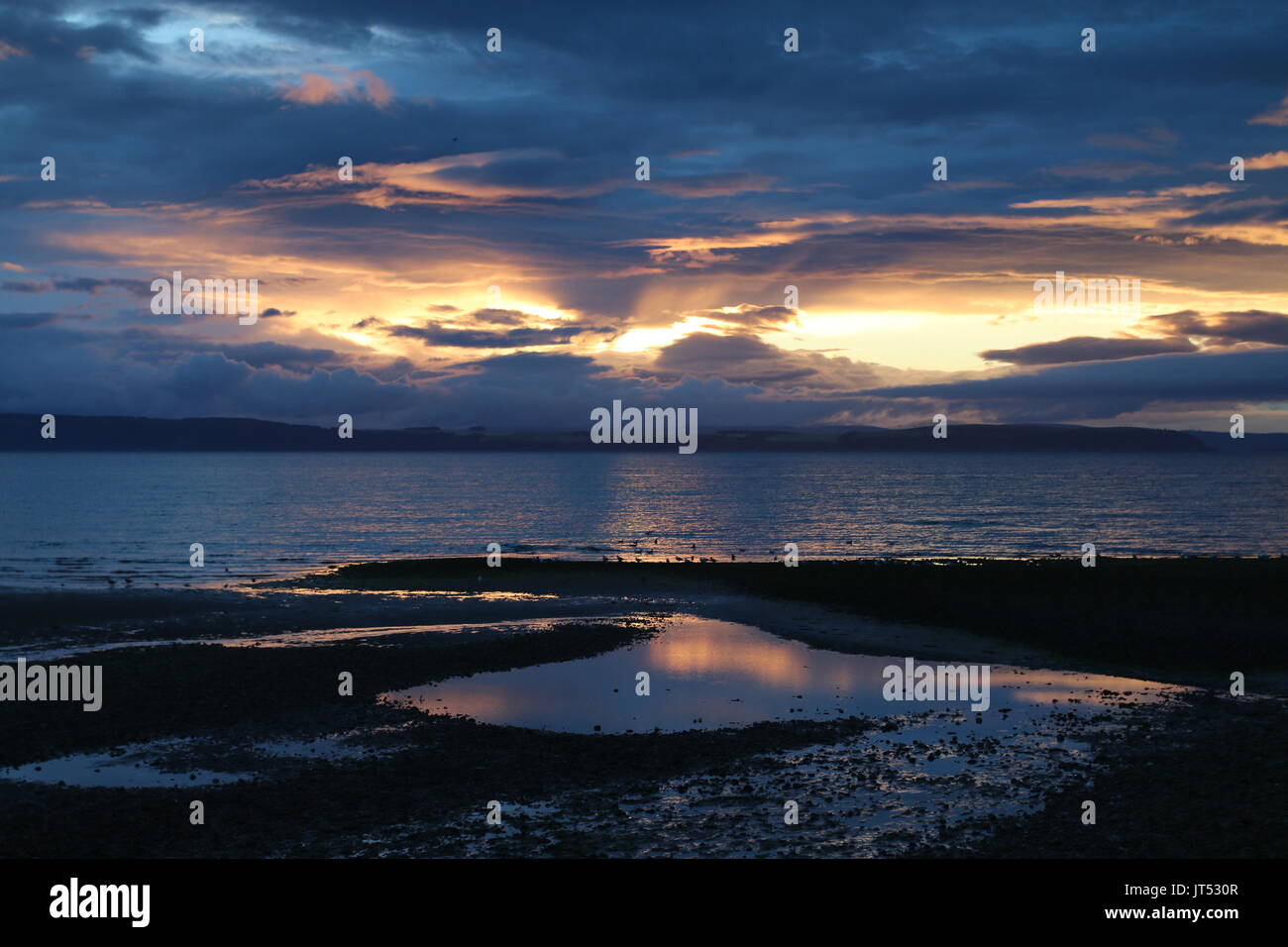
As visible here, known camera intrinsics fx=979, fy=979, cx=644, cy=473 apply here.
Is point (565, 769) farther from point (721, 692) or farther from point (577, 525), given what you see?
point (577, 525)

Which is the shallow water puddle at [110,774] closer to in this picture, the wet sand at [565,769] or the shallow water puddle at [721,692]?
the wet sand at [565,769]

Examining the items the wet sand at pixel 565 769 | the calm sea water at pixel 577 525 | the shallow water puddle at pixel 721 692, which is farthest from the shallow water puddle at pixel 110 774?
the calm sea water at pixel 577 525

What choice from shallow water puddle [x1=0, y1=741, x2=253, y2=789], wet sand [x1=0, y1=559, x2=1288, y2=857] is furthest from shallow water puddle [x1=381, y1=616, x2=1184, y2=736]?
shallow water puddle [x1=0, y1=741, x2=253, y2=789]

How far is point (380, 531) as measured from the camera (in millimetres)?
98250

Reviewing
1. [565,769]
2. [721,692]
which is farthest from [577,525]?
[565,769]

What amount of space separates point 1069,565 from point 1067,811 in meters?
47.4

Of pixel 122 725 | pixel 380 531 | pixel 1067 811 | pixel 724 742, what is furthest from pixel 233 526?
pixel 1067 811

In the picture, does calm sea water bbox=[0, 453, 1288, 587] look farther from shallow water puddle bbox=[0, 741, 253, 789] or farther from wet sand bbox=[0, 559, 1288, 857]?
shallow water puddle bbox=[0, 741, 253, 789]

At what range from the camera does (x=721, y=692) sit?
27922 mm

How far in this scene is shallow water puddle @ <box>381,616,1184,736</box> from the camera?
2467 cm
